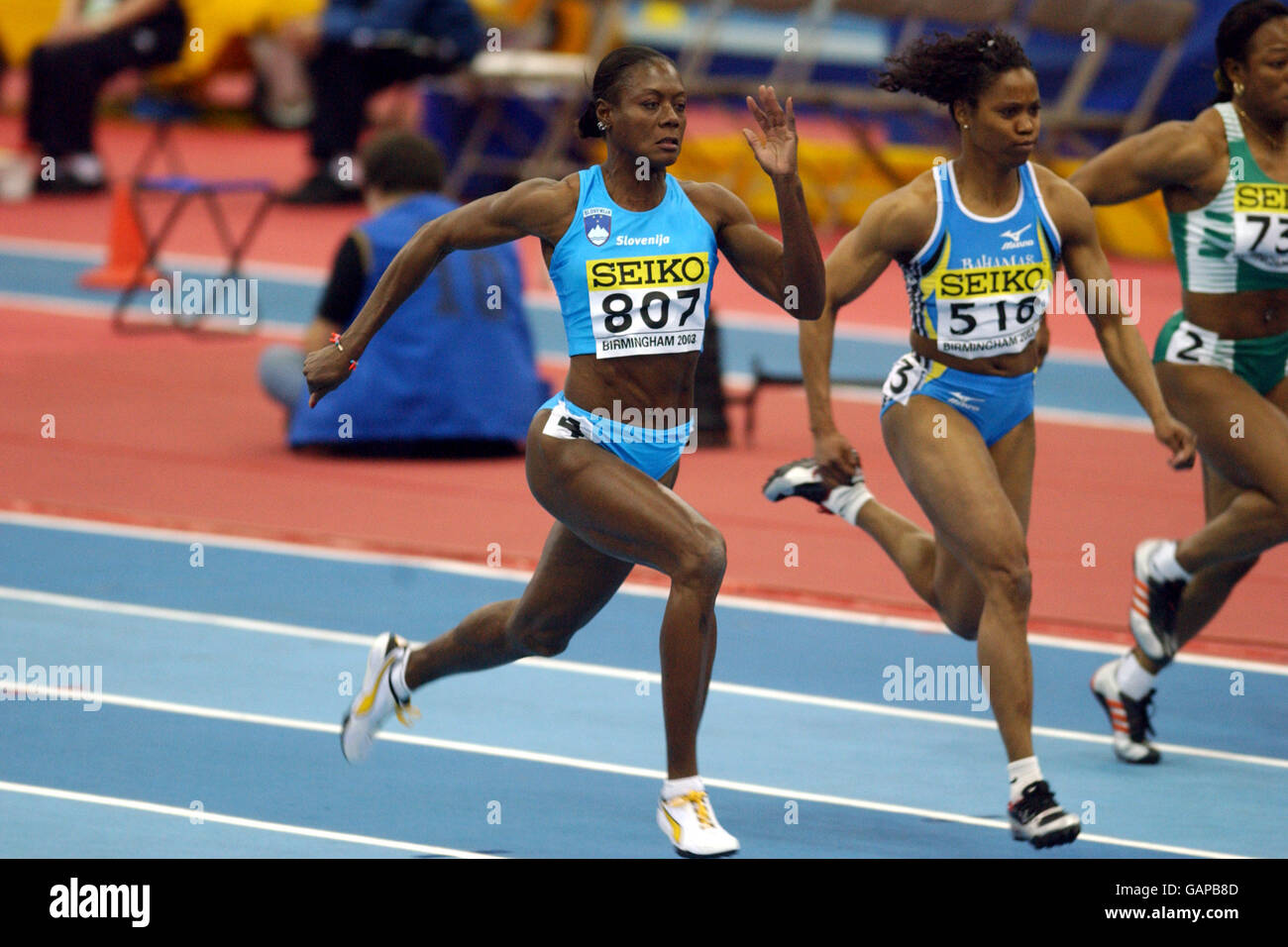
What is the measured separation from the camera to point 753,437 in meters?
12.6

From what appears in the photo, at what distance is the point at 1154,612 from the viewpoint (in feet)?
24.1

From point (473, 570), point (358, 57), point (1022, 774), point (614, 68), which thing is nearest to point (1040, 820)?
point (1022, 774)

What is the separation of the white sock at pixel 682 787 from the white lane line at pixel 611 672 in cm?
177

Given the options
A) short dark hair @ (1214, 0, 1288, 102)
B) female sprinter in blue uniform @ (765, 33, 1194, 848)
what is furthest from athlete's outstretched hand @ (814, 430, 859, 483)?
short dark hair @ (1214, 0, 1288, 102)

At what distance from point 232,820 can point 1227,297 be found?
3613mm

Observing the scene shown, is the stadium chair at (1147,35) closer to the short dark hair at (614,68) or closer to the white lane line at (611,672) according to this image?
the white lane line at (611,672)

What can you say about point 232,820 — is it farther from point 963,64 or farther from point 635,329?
point 963,64

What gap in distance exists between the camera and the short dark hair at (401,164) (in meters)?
10.9

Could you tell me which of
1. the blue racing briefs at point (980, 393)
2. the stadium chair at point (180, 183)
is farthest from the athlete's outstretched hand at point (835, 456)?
the stadium chair at point (180, 183)

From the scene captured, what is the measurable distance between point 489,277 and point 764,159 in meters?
5.79

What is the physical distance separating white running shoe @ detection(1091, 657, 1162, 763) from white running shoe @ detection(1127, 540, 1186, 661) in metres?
0.14

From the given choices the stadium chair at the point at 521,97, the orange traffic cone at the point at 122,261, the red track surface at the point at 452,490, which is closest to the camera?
the red track surface at the point at 452,490

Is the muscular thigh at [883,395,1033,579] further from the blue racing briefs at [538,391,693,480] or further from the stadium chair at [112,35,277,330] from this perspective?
the stadium chair at [112,35,277,330]

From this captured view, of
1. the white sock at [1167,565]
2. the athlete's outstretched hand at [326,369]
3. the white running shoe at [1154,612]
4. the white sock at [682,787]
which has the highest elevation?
the athlete's outstretched hand at [326,369]
